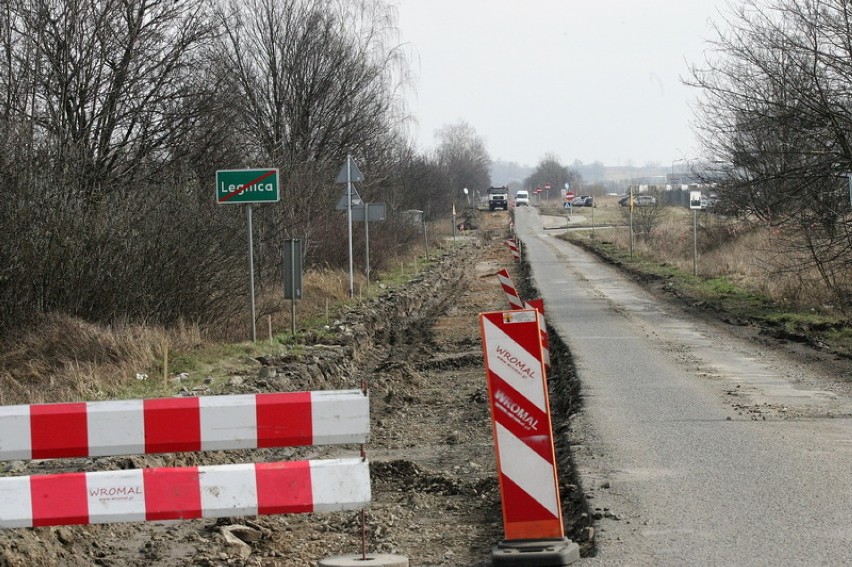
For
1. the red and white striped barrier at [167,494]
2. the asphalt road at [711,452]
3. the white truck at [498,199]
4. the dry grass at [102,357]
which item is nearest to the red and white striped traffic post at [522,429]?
the asphalt road at [711,452]

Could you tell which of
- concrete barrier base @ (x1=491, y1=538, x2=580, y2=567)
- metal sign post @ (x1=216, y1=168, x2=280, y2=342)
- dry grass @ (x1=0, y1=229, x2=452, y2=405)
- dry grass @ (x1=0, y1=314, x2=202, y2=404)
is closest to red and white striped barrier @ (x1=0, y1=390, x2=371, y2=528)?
concrete barrier base @ (x1=491, y1=538, x2=580, y2=567)

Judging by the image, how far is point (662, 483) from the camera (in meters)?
7.70

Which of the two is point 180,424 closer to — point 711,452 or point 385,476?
point 385,476

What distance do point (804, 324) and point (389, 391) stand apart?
29.2 ft

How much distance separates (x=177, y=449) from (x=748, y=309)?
18540 millimetres

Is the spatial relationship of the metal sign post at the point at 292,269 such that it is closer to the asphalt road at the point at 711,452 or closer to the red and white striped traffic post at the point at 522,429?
the asphalt road at the point at 711,452

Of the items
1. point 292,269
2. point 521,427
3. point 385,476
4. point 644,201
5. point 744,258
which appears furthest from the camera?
point 644,201

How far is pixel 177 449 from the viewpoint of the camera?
221 inches

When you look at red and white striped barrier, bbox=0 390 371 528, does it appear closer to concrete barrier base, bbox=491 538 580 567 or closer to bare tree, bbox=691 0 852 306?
concrete barrier base, bbox=491 538 580 567

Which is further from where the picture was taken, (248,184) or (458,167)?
(458,167)

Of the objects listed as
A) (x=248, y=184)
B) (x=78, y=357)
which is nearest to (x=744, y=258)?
(x=248, y=184)

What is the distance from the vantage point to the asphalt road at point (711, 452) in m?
6.22

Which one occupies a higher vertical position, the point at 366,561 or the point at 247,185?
the point at 247,185

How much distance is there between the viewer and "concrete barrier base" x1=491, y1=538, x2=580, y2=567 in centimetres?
582
